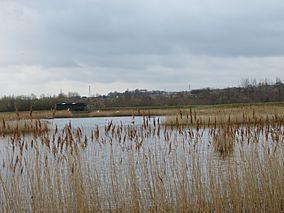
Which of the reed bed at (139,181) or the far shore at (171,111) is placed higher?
the far shore at (171,111)

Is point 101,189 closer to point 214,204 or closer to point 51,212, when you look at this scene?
point 51,212

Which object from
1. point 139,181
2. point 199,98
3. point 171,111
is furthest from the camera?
point 199,98

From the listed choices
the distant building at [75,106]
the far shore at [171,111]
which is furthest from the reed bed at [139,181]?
the distant building at [75,106]

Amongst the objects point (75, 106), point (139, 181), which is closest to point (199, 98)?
point (75, 106)

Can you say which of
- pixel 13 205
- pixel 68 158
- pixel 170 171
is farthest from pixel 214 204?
pixel 13 205

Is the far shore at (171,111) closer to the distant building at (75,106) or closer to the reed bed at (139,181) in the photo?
the reed bed at (139,181)

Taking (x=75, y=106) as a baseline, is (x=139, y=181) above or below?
below

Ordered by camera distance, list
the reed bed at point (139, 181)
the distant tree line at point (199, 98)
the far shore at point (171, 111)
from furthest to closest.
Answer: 1. the distant tree line at point (199, 98)
2. the far shore at point (171, 111)
3. the reed bed at point (139, 181)

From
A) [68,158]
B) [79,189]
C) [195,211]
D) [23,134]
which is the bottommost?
[195,211]

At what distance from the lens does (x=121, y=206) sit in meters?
6.04

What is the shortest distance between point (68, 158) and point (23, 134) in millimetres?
756

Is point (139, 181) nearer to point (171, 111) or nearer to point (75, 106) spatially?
point (171, 111)

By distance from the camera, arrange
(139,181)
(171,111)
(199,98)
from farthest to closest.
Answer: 1. (199,98)
2. (171,111)
3. (139,181)

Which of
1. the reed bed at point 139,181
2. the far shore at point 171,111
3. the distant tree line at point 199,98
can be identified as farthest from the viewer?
the distant tree line at point 199,98
